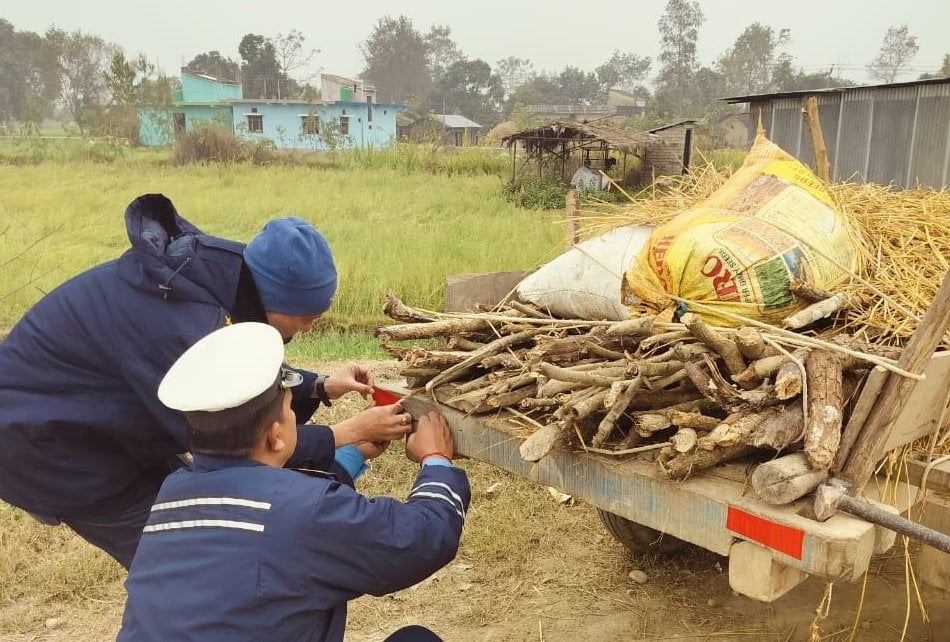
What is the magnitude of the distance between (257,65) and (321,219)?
48.6m

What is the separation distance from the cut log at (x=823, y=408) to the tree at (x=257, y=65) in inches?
2323

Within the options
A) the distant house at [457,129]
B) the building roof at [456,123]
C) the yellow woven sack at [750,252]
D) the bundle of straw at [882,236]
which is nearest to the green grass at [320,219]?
the bundle of straw at [882,236]

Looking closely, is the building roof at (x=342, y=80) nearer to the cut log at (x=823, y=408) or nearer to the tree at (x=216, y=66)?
the tree at (x=216, y=66)

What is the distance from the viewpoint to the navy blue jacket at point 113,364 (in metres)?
2.02

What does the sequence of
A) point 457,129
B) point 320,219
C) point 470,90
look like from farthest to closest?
point 470,90 < point 457,129 < point 320,219

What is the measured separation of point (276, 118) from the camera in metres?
41.2

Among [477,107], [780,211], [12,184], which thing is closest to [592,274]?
[780,211]

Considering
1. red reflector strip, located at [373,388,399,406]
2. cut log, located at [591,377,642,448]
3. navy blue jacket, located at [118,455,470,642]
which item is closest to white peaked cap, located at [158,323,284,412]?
navy blue jacket, located at [118,455,470,642]

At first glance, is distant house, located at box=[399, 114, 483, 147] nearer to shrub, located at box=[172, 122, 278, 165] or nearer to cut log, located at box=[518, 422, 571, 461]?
shrub, located at box=[172, 122, 278, 165]

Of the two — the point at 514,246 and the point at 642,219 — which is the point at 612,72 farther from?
the point at 642,219

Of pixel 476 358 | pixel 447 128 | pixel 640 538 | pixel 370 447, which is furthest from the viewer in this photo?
pixel 447 128

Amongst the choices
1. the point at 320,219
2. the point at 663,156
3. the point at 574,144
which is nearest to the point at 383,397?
the point at 320,219

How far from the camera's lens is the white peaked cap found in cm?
156

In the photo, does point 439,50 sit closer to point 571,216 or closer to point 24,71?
point 24,71
